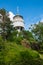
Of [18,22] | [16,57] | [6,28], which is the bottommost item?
[16,57]

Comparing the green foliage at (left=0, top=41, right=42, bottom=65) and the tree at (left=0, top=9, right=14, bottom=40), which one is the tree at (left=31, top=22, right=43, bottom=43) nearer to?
the tree at (left=0, top=9, right=14, bottom=40)

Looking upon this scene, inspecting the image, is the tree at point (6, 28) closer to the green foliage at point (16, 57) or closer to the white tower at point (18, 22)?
the white tower at point (18, 22)

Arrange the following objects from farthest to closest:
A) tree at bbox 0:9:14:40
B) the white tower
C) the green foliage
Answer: the white tower
tree at bbox 0:9:14:40
the green foliage

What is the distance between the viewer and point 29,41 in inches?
1737

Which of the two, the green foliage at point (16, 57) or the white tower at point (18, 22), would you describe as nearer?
the green foliage at point (16, 57)

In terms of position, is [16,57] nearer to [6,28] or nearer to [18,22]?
[6,28]

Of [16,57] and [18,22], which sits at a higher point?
→ [18,22]

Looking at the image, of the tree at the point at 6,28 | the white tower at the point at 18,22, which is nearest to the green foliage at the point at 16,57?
the tree at the point at 6,28

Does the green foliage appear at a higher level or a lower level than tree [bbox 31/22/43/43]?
lower

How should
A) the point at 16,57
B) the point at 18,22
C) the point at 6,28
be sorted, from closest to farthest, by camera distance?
1. the point at 16,57
2. the point at 6,28
3. the point at 18,22

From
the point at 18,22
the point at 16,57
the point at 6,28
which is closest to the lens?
the point at 16,57

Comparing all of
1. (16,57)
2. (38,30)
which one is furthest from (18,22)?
(16,57)

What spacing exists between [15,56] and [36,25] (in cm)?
2022

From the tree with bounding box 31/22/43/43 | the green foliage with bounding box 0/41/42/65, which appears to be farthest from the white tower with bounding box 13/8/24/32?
the green foliage with bounding box 0/41/42/65
